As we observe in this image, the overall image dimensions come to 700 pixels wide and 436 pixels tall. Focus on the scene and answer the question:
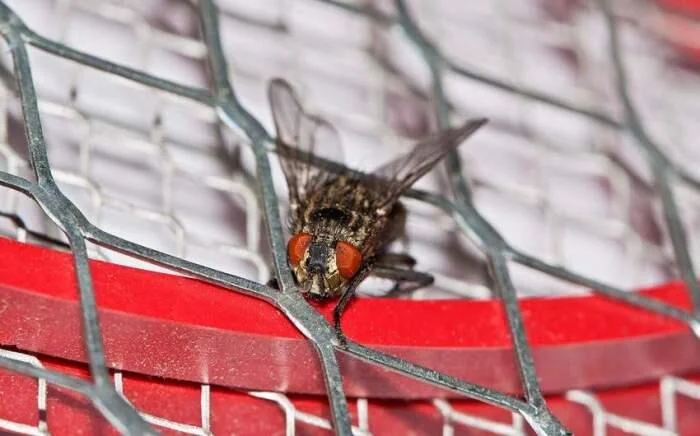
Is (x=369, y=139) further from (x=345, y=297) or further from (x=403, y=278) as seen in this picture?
(x=345, y=297)

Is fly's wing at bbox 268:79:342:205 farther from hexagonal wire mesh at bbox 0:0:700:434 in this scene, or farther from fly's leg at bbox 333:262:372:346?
fly's leg at bbox 333:262:372:346

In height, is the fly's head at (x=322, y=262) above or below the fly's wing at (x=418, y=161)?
below

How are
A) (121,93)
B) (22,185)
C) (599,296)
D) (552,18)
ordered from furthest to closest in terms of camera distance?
(552,18)
(121,93)
(599,296)
(22,185)

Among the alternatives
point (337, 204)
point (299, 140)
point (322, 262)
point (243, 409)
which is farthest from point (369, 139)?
point (243, 409)

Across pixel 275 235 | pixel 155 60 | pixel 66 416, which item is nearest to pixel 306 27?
pixel 155 60

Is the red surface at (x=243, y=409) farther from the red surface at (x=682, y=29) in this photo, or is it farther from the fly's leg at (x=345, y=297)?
the red surface at (x=682, y=29)

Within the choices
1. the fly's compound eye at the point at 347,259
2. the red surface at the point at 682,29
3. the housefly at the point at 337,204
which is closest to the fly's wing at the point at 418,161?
the housefly at the point at 337,204

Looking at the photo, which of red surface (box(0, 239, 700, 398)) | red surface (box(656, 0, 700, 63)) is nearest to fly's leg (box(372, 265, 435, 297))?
red surface (box(0, 239, 700, 398))

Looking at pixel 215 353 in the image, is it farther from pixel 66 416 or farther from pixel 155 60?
pixel 155 60
